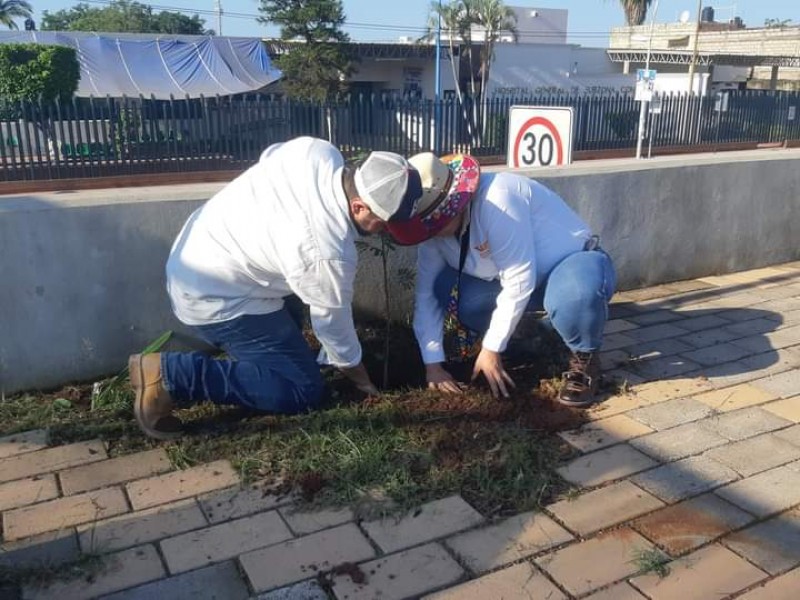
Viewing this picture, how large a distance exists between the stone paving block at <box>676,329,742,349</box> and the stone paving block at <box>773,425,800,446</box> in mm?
1032

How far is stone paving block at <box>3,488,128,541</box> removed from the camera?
250 cm

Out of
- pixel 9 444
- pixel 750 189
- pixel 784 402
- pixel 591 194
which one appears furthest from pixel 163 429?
pixel 750 189

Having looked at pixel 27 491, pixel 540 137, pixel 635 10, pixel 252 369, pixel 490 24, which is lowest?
pixel 27 491

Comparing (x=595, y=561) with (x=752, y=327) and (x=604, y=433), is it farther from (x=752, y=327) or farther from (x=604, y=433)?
(x=752, y=327)

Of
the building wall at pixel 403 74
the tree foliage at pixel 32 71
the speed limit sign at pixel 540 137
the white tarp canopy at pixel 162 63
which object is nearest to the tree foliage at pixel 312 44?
the white tarp canopy at pixel 162 63

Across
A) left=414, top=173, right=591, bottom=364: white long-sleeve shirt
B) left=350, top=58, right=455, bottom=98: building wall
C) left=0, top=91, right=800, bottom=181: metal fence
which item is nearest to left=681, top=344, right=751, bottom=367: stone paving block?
left=414, top=173, right=591, bottom=364: white long-sleeve shirt

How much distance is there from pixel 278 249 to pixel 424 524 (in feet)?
3.60

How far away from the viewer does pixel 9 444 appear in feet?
10.1

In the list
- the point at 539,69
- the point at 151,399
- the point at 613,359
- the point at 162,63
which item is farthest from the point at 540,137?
the point at 539,69

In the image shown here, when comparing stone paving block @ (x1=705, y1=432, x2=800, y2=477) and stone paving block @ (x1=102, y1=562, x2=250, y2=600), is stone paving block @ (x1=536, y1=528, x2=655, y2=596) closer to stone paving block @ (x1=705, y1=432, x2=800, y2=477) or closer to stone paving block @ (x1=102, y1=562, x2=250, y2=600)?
stone paving block @ (x1=705, y1=432, x2=800, y2=477)

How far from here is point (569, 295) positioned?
3.30 metres

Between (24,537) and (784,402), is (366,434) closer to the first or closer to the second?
(24,537)

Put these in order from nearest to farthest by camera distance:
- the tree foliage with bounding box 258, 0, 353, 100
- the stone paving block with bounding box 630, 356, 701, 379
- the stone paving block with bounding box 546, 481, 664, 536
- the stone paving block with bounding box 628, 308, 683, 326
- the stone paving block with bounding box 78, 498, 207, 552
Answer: the stone paving block with bounding box 78, 498, 207, 552
the stone paving block with bounding box 546, 481, 664, 536
the stone paving block with bounding box 630, 356, 701, 379
the stone paving block with bounding box 628, 308, 683, 326
the tree foliage with bounding box 258, 0, 353, 100

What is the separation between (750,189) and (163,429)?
4.57m
